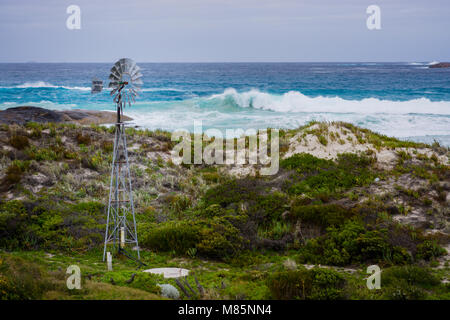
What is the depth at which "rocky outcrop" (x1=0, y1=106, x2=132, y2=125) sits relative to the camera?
21.3m

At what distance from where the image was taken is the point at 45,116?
79.4ft

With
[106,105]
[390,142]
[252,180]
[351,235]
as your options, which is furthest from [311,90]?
[351,235]

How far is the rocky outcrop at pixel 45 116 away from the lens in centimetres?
2134

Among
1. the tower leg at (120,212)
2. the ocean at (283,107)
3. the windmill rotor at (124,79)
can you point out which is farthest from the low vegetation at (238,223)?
the ocean at (283,107)

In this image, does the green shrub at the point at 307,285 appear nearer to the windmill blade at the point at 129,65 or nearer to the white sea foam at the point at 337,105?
the windmill blade at the point at 129,65

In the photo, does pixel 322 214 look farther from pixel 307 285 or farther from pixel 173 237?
pixel 173 237

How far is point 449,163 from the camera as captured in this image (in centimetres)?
1413

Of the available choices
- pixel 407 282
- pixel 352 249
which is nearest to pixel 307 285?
pixel 407 282

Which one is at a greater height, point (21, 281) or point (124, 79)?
point (124, 79)

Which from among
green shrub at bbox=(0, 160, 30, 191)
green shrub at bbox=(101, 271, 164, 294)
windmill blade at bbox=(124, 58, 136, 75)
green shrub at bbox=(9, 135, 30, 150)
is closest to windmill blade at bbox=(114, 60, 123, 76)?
windmill blade at bbox=(124, 58, 136, 75)

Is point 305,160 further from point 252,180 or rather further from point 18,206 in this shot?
point 18,206

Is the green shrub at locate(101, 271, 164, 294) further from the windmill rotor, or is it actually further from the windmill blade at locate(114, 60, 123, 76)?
the windmill blade at locate(114, 60, 123, 76)

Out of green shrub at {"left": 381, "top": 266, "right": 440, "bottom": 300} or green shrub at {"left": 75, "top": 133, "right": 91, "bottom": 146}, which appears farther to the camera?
green shrub at {"left": 75, "top": 133, "right": 91, "bottom": 146}

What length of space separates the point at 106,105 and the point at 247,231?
41877mm
